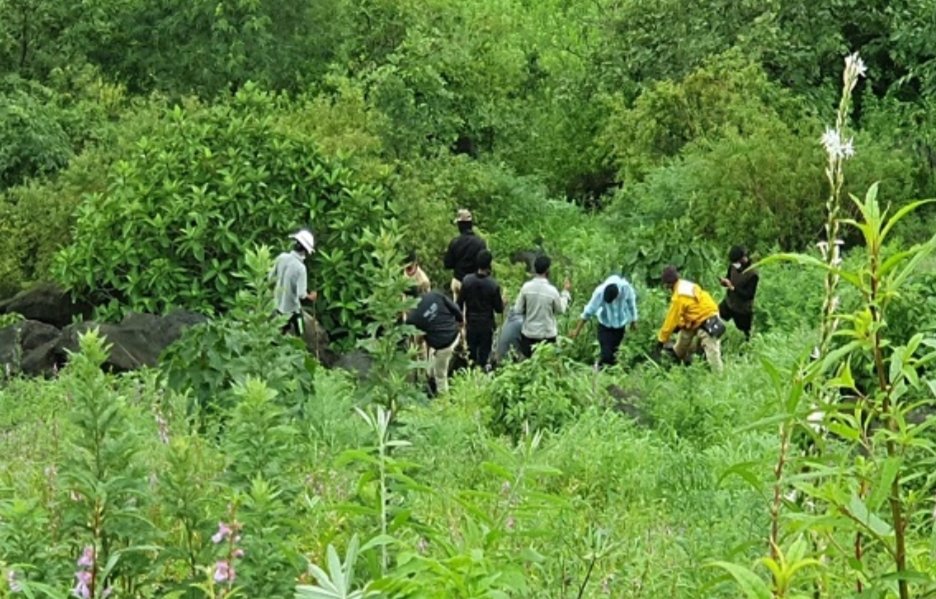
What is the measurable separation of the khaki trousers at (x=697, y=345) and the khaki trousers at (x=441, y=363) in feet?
5.93

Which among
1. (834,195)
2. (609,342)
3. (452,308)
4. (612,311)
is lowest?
(609,342)

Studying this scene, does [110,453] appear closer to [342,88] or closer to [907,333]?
[907,333]

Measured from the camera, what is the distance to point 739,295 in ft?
46.8

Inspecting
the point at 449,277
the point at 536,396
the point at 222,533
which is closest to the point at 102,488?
the point at 222,533

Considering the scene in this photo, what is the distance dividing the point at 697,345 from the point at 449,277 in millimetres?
6814

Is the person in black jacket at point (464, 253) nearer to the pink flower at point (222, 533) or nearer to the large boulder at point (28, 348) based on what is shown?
the large boulder at point (28, 348)

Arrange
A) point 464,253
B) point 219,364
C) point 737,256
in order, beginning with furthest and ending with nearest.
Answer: point 464,253, point 737,256, point 219,364

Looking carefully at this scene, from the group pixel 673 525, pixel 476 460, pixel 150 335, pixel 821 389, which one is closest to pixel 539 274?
pixel 150 335

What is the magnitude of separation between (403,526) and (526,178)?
23441 millimetres

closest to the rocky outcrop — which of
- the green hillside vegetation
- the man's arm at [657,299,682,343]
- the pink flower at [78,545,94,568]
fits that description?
the green hillside vegetation

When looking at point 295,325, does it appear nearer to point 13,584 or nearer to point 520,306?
point 520,306

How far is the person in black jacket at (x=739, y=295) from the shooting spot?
1420cm

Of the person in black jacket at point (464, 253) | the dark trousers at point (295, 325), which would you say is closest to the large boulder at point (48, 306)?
the dark trousers at point (295, 325)

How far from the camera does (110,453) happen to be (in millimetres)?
3377
